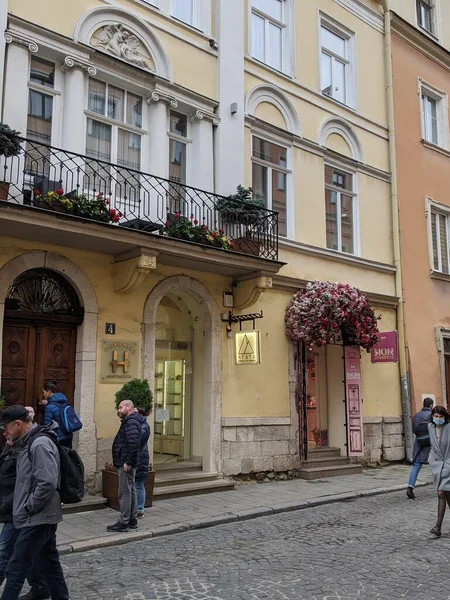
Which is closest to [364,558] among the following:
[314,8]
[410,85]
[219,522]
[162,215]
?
[219,522]

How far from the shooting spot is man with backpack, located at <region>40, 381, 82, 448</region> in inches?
327

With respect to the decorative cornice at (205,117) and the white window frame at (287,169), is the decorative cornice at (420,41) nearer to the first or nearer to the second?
the white window frame at (287,169)

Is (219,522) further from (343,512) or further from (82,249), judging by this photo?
(82,249)

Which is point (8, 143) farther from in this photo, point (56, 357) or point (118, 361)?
point (118, 361)

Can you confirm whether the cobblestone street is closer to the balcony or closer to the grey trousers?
the grey trousers

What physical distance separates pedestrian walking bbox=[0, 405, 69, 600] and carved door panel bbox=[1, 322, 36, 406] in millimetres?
4524

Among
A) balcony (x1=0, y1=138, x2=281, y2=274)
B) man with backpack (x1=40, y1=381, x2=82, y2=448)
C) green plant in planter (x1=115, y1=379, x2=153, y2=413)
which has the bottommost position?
man with backpack (x1=40, y1=381, x2=82, y2=448)

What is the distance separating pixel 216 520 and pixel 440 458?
3057mm

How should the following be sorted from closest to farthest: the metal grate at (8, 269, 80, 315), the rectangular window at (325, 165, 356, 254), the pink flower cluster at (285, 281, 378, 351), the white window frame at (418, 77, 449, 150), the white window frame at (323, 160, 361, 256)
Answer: the metal grate at (8, 269, 80, 315), the pink flower cluster at (285, 281, 378, 351), the rectangular window at (325, 165, 356, 254), the white window frame at (323, 160, 361, 256), the white window frame at (418, 77, 449, 150)

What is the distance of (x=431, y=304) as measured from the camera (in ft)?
52.0

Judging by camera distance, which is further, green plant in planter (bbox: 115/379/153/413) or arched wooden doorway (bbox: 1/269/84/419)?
arched wooden doorway (bbox: 1/269/84/419)

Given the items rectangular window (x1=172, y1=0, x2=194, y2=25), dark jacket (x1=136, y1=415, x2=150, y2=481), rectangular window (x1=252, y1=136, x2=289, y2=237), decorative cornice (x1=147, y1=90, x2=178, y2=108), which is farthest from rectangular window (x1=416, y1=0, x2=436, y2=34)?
dark jacket (x1=136, y1=415, x2=150, y2=481)

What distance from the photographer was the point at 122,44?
10.6 m

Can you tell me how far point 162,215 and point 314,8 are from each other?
23.4 ft
